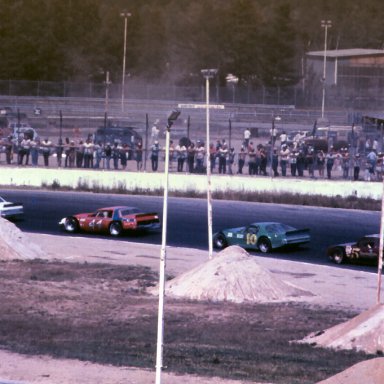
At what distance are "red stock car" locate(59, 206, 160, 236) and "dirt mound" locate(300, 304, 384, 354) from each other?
1461 cm

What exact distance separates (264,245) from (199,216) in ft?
21.1

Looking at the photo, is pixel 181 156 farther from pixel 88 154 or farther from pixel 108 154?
pixel 88 154

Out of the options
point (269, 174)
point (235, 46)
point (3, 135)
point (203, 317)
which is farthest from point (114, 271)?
point (235, 46)

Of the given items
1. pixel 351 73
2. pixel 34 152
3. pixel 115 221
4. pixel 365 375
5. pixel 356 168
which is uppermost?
pixel 351 73

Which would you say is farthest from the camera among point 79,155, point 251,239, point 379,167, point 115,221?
point 79,155

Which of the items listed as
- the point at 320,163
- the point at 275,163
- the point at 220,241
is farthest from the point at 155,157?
the point at 220,241

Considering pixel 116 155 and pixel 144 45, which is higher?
pixel 144 45

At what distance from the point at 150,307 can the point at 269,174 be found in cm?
2212

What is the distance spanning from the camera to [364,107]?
75.3 metres

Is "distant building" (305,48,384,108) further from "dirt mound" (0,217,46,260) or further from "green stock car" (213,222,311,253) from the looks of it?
"dirt mound" (0,217,46,260)

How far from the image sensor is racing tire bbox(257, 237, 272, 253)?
3041cm

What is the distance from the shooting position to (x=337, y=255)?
2894cm

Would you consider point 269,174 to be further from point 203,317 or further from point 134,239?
point 203,317

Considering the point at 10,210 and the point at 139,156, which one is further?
the point at 139,156
